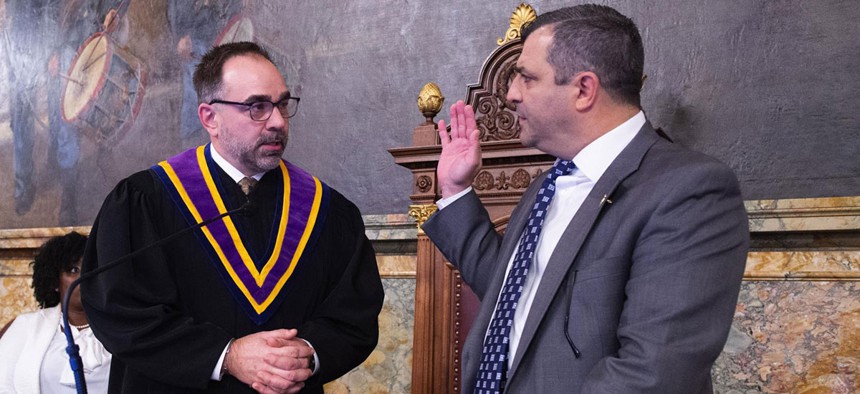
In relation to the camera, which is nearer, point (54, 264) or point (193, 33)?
point (54, 264)

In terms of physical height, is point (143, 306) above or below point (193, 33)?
below

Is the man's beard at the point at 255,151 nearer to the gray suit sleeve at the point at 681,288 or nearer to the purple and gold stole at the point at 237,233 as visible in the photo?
the purple and gold stole at the point at 237,233

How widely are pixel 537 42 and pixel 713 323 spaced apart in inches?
35.5

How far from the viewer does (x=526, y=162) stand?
4094 millimetres

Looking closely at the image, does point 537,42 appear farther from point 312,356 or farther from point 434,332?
point 434,332

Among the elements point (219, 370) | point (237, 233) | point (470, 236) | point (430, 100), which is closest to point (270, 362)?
point (219, 370)

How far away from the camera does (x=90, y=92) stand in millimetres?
7160

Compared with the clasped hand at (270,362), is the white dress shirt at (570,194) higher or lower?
higher

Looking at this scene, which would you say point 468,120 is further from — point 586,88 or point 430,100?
point 430,100

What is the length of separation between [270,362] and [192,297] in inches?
16.1

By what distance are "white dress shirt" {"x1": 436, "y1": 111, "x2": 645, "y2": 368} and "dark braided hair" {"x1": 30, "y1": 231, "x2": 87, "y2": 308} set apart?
284 cm

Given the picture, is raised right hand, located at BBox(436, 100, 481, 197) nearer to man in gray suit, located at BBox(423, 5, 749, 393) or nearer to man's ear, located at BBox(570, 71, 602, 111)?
man in gray suit, located at BBox(423, 5, 749, 393)

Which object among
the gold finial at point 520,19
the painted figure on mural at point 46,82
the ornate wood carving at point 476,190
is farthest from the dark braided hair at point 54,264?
the painted figure on mural at point 46,82

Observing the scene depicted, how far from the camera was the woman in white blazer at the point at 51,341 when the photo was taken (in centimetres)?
408
